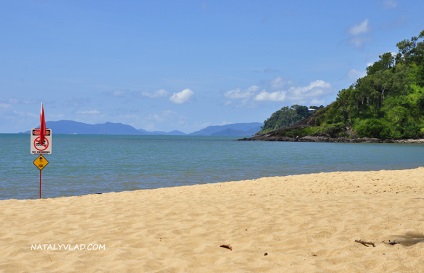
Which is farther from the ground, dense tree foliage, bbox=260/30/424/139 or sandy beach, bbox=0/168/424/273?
dense tree foliage, bbox=260/30/424/139

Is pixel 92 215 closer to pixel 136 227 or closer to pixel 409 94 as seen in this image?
pixel 136 227

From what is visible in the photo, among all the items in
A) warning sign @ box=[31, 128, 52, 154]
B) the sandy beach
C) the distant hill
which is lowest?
the sandy beach

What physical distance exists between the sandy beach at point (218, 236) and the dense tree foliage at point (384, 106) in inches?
4619

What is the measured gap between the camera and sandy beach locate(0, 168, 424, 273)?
6.15 metres

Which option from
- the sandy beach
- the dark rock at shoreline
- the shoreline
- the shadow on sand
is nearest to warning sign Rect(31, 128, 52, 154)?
the sandy beach

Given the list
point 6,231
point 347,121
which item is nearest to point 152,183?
point 6,231

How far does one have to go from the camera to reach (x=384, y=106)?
126m

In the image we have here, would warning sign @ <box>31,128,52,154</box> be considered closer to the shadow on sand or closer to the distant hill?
the shadow on sand

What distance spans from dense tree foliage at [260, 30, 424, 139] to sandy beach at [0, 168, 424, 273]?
4619 inches

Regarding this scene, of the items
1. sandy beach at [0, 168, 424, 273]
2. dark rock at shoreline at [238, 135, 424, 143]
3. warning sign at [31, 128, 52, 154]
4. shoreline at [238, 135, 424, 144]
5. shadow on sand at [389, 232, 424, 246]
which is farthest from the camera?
dark rock at shoreline at [238, 135, 424, 143]

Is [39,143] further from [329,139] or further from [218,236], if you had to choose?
[329,139]

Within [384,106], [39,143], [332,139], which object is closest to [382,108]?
[384,106]

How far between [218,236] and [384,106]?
131 metres

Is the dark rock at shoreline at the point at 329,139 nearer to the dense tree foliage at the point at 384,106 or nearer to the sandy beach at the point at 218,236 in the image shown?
the dense tree foliage at the point at 384,106
